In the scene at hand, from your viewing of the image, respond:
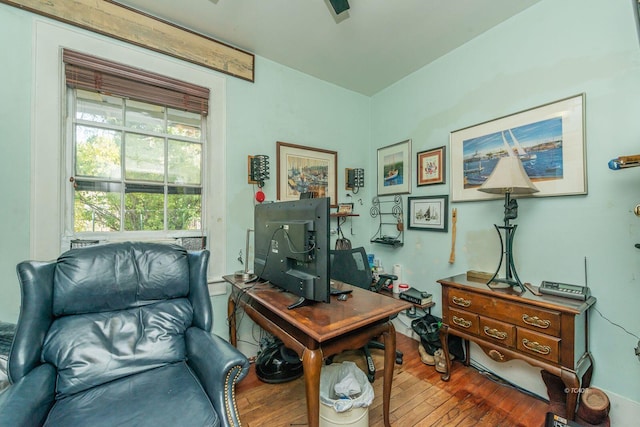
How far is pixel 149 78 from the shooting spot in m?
2.03

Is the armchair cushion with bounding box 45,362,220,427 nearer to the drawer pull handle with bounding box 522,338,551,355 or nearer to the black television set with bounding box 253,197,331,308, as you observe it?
the black television set with bounding box 253,197,331,308

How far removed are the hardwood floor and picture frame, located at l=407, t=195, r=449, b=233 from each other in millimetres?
1238

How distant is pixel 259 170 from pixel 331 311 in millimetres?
1462

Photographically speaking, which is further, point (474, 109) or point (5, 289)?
point (474, 109)

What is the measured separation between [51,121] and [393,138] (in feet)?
9.64

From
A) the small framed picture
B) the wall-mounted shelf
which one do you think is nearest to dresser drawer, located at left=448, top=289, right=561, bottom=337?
the wall-mounted shelf

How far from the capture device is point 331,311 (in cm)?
143

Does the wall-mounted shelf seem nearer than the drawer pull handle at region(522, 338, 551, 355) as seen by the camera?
No

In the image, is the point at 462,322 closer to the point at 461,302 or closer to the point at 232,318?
the point at 461,302

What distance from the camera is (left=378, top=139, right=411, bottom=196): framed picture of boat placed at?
9.40 ft

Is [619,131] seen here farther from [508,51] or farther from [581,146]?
[508,51]

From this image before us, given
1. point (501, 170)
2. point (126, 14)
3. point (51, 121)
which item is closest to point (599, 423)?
point (501, 170)

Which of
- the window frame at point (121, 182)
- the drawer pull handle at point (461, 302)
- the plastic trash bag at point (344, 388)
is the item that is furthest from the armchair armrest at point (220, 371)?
the drawer pull handle at point (461, 302)

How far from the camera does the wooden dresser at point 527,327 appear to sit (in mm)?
1462
